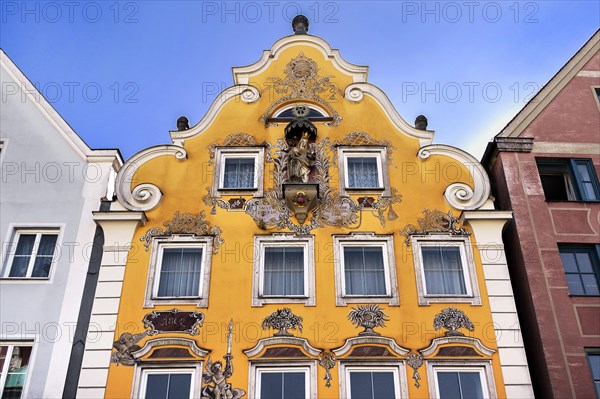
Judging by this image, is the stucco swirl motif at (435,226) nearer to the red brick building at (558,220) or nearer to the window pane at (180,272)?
the red brick building at (558,220)

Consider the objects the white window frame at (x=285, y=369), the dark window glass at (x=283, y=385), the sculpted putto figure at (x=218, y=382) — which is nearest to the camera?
the sculpted putto figure at (x=218, y=382)

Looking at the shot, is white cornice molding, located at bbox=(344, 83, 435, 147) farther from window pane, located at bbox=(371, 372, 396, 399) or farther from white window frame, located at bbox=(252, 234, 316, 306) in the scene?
window pane, located at bbox=(371, 372, 396, 399)

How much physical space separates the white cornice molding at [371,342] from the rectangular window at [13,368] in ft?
22.1

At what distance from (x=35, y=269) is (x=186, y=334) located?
4119mm

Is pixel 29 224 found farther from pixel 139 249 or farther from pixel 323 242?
pixel 323 242

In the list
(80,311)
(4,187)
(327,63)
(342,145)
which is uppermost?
(327,63)

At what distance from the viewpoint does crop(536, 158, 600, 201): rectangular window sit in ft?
58.9

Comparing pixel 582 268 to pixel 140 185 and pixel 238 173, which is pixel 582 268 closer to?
pixel 238 173

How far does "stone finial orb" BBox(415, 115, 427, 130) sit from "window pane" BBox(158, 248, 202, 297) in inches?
274

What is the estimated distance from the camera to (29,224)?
17266mm

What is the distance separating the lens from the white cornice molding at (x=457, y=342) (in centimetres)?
1538

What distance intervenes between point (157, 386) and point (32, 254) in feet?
15.3

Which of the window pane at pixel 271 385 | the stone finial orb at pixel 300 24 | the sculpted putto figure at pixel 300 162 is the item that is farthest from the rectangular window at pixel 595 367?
the stone finial orb at pixel 300 24

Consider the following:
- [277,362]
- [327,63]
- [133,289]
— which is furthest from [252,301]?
[327,63]
